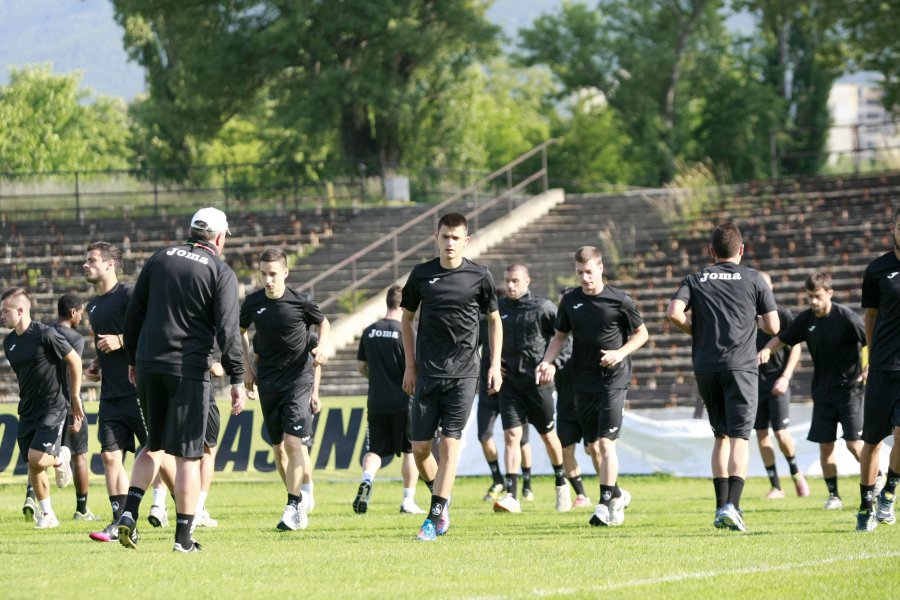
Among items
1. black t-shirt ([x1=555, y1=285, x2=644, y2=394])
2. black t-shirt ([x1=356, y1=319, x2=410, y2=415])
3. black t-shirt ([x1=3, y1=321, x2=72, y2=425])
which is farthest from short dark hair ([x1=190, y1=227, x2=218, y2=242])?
black t-shirt ([x1=356, y1=319, x2=410, y2=415])

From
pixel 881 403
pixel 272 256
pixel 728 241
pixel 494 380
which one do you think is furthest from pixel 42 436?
pixel 881 403

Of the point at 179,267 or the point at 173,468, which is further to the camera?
the point at 173,468

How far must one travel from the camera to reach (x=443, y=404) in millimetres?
10234

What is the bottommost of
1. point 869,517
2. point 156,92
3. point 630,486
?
point 630,486

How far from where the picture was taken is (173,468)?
10500mm

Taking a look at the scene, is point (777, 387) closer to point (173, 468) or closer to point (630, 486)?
point (630, 486)

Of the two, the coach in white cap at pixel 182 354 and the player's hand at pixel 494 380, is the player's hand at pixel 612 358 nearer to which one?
the player's hand at pixel 494 380

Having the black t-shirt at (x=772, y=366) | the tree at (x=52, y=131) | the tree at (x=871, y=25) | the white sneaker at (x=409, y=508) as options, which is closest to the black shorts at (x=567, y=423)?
the white sneaker at (x=409, y=508)

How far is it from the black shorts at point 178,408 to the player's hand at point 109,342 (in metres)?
2.33

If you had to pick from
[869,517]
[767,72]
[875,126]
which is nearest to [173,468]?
[869,517]

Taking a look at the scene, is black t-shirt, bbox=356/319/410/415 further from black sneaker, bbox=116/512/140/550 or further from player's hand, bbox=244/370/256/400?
black sneaker, bbox=116/512/140/550

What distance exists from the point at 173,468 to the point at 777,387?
19.2 feet

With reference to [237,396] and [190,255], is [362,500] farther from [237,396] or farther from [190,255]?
[190,255]

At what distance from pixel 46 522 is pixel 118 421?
1.21m
